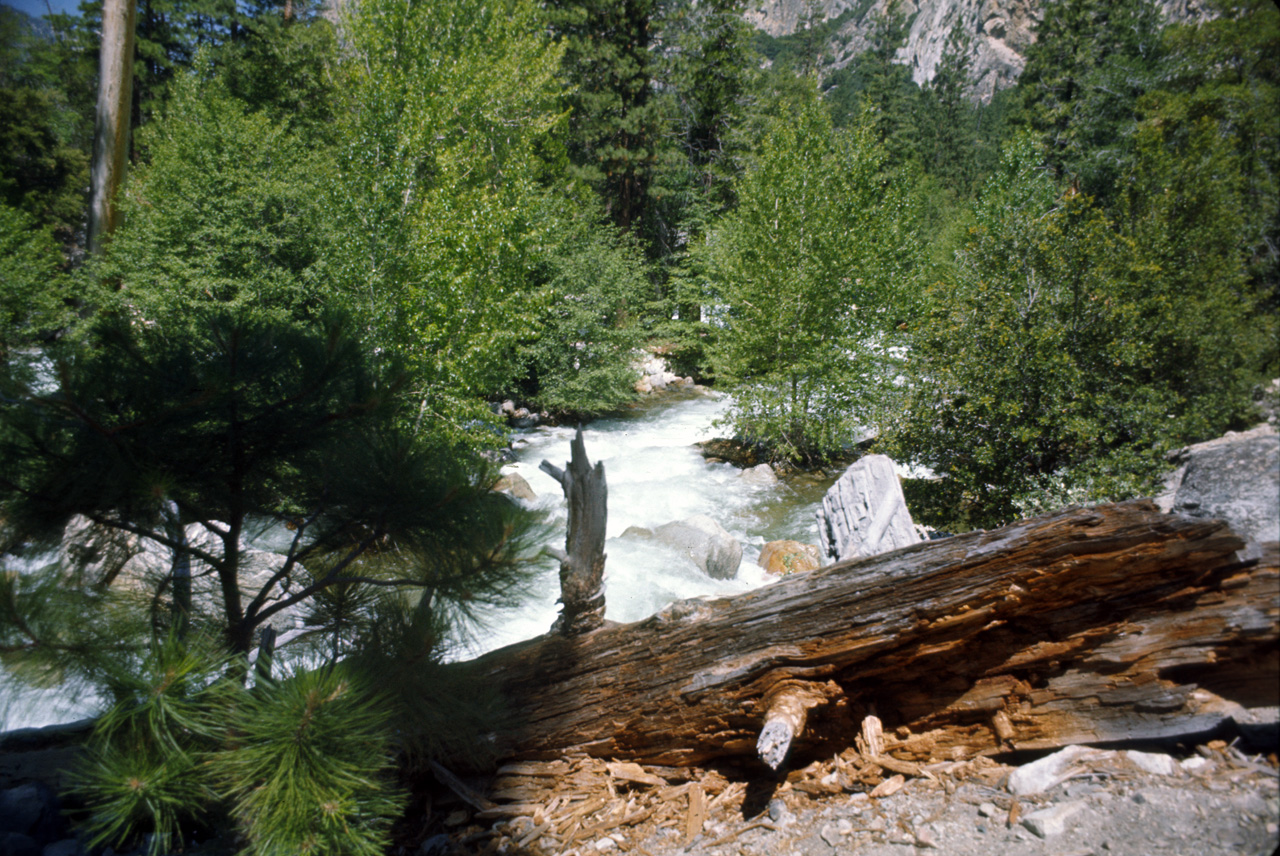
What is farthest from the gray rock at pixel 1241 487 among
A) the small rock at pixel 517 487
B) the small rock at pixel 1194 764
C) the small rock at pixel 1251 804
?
the small rock at pixel 517 487

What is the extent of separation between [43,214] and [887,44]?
51.1 m

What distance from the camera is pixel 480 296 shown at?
908cm

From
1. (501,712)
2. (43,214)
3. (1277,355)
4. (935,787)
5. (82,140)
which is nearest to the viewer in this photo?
(1277,355)

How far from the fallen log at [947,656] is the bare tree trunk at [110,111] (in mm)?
4641

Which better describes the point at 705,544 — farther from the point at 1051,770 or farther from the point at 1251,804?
the point at 1251,804

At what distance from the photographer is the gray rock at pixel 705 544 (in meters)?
8.38

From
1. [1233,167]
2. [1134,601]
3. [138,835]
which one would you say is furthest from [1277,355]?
[138,835]

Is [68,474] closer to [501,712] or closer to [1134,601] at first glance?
[501,712]

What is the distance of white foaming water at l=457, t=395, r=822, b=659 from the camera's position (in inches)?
285

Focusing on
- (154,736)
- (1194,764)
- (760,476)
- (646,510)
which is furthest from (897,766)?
(760,476)

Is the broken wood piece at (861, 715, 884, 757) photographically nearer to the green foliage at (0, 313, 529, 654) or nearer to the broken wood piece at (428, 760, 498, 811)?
the green foliage at (0, 313, 529, 654)

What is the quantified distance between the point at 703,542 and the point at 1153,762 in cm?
686

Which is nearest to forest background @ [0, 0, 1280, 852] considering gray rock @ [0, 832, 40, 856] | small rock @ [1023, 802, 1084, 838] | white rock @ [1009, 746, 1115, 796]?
gray rock @ [0, 832, 40, 856]

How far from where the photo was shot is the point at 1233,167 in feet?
8.50
